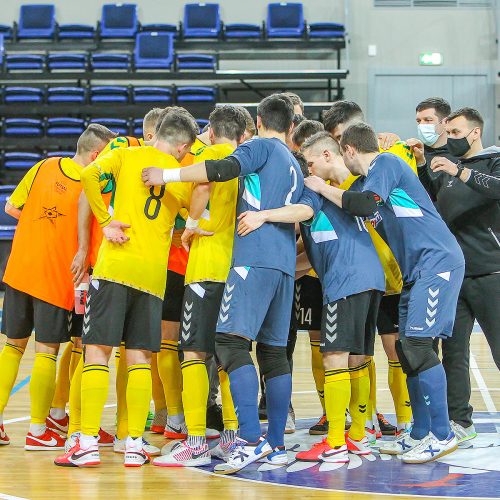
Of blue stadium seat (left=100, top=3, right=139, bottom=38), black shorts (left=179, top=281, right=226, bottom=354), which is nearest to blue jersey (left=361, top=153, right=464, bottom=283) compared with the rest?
black shorts (left=179, top=281, right=226, bottom=354)

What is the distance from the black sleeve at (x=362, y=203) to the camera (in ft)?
15.8

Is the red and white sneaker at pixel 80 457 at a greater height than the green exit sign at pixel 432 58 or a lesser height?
lesser

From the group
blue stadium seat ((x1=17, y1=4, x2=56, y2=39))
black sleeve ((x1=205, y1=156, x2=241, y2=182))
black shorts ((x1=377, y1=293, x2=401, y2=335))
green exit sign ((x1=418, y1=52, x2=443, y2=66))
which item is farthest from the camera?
green exit sign ((x1=418, y1=52, x2=443, y2=66))

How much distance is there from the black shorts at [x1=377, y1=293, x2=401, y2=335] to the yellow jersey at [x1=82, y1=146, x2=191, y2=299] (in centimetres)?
144

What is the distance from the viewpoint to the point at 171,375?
18.6 feet

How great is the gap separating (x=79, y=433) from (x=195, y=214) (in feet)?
4.74

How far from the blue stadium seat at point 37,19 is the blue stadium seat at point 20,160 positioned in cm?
305

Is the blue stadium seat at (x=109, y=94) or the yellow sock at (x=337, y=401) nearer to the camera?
the yellow sock at (x=337, y=401)

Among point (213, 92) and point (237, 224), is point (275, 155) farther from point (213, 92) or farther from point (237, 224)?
point (213, 92)

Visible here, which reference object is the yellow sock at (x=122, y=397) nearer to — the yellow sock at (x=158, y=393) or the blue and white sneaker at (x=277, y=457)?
the yellow sock at (x=158, y=393)

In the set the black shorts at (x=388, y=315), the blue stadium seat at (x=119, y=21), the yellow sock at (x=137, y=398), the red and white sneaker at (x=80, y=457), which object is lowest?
the red and white sneaker at (x=80, y=457)

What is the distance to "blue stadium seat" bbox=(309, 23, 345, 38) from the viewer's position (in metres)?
18.0

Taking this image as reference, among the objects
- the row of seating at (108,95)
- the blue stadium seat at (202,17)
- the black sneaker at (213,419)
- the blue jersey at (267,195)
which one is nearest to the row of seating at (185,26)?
the blue stadium seat at (202,17)

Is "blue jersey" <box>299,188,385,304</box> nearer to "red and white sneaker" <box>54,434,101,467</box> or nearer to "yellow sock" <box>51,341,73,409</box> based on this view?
"red and white sneaker" <box>54,434,101,467</box>
